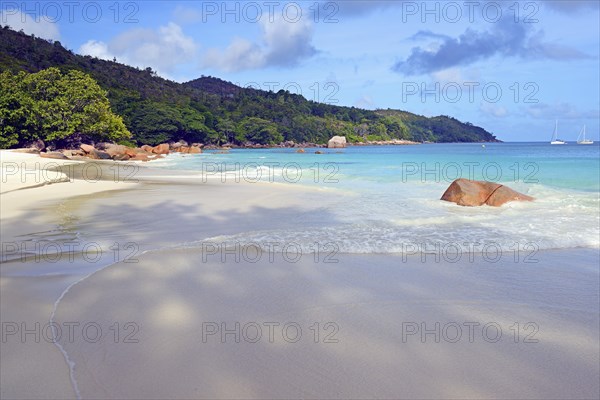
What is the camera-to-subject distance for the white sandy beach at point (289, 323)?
261 cm

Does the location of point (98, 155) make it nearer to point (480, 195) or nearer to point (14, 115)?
point (14, 115)

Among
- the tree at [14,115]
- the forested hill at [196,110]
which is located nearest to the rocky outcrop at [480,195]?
the tree at [14,115]

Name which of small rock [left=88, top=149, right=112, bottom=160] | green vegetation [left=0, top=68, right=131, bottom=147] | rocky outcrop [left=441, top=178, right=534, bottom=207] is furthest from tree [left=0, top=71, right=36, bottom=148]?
rocky outcrop [left=441, top=178, right=534, bottom=207]

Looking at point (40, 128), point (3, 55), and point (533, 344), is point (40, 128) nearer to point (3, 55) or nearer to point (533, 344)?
point (3, 55)

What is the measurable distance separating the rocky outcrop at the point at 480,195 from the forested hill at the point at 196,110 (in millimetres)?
57037

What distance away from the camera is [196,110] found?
305 ft

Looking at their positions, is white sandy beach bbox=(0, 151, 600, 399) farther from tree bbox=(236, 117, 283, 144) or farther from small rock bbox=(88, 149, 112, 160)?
tree bbox=(236, 117, 283, 144)

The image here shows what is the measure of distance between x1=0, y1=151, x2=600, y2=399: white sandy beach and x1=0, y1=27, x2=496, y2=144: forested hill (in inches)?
2319

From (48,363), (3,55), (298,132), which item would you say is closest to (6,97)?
(3,55)

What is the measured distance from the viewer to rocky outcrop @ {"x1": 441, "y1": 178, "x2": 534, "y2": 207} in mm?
10812

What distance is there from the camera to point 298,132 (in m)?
116

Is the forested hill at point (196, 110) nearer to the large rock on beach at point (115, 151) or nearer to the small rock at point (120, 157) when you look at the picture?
the large rock on beach at point (115, 151)

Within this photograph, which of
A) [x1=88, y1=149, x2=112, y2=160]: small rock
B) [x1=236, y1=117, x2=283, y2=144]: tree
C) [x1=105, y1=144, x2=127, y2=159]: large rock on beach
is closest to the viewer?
[x1=88, y1=149, x2=112, y2=160]: small rock

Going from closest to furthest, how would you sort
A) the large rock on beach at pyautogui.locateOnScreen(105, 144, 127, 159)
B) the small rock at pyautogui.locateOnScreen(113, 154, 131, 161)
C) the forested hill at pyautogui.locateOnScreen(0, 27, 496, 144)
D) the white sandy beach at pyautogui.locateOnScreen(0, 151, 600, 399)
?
the white sandy beach at pyautogui.locateOnScreen(0, 151, 600, 399)
the small rock at pyautogui.locateOnScreen(113, 154, 131, 161)
the large rock on beach at pyautogui.locateOnScreen(105, 144, 127, 159)
the forested hill at pyautogui.locateOnScreen(0, 27, 496, 144)
